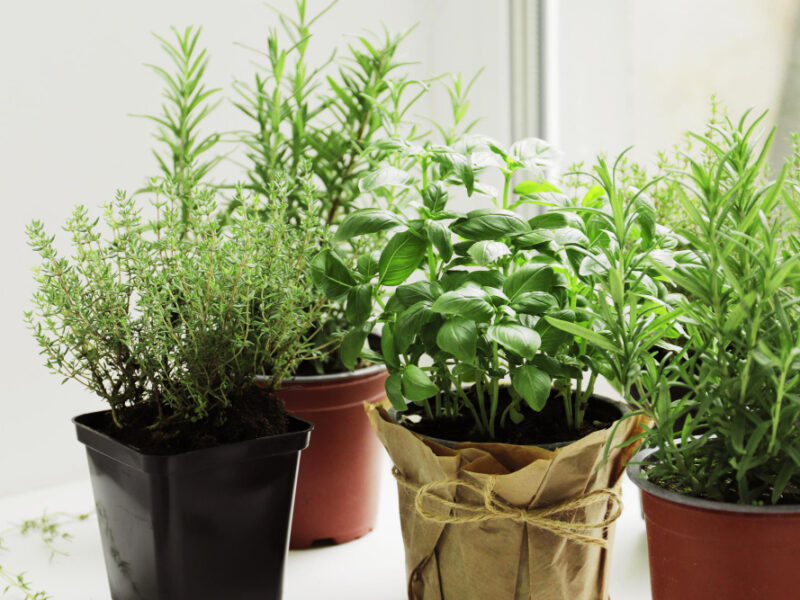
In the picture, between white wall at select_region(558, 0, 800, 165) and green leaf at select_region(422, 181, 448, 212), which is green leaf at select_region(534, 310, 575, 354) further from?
white wall at select_region(558, 0, 800, 165)

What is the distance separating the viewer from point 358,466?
103 centimetres

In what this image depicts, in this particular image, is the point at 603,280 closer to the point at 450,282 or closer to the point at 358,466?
the point at 450,282

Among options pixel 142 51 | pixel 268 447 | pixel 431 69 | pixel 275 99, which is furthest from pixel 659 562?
pixel 431 69

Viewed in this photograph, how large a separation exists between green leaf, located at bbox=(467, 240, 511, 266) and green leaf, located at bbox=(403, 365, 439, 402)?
4.5 inches

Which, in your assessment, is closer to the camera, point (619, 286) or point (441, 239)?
point (619, 286)

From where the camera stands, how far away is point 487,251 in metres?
0.72

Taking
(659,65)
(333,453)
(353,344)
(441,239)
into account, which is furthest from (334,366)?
(659,65)

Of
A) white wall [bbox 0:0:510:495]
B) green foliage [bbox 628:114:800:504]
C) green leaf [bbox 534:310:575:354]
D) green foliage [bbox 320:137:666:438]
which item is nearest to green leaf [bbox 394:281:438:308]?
green foliage [bbox 320:137:666:438]

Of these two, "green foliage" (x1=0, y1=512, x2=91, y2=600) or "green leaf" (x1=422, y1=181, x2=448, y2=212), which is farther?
"green foliage" (x1=0, y1=512, x2=91, y2=600)

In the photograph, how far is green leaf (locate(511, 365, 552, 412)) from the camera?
704 mm

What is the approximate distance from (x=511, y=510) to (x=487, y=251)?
22cm

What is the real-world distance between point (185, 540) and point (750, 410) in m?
0.49

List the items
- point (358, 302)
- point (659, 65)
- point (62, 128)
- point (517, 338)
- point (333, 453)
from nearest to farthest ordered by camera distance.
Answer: point (517, 338) < point (358, 302) < point (333, 453) < point (62, 128) < point (659, 65)

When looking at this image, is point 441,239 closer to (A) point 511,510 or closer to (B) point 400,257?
(B) point 400,257
